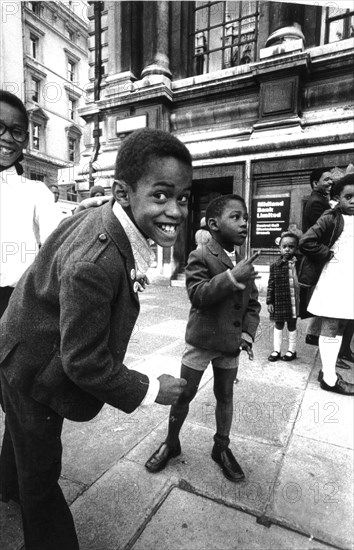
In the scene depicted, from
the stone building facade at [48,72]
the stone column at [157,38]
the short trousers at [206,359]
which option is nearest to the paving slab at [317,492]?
the short trousers at [206,359]

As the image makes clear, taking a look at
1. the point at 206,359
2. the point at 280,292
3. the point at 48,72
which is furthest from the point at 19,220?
the point at 48,72

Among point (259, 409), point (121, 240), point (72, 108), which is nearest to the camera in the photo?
point (121, 240)

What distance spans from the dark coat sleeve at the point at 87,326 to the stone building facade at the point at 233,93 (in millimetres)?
7163

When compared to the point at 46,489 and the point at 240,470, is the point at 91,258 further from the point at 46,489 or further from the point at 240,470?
the point at 240,470

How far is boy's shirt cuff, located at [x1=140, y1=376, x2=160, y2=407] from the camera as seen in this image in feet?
3.69

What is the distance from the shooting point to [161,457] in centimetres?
201

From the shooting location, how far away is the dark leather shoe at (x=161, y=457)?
1971 millimetres

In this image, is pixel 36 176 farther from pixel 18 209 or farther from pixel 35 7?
pixel 18 209

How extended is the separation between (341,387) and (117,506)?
7.65 feet

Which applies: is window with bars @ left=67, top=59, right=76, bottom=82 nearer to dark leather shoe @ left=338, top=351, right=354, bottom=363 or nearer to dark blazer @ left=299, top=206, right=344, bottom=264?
dark blazer @ left=299, top=206, right=344, bottom=264

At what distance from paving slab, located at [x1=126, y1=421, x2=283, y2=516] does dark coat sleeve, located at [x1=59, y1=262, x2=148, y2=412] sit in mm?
1192

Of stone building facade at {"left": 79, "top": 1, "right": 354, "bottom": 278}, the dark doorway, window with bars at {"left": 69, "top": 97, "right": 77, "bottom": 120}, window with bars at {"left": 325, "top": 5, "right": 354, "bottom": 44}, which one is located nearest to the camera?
stone building facade at {"left": 79, "top": 1, "right": 354, "bottom": 278}

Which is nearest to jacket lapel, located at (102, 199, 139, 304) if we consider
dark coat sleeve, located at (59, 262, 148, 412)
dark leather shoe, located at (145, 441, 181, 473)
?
dark coat sleeve, located at (59, 262, 148, 412)

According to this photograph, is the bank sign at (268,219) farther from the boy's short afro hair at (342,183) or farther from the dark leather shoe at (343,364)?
the boy's short afro hair at (342,183)
